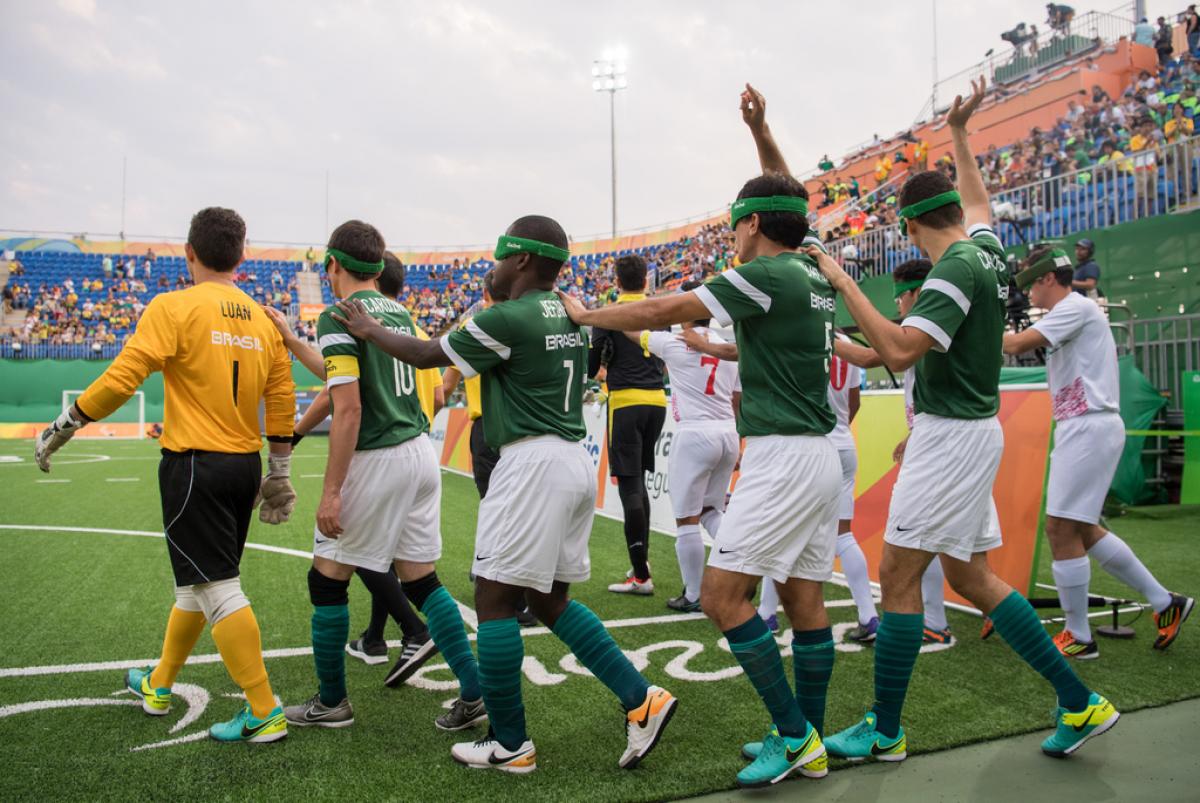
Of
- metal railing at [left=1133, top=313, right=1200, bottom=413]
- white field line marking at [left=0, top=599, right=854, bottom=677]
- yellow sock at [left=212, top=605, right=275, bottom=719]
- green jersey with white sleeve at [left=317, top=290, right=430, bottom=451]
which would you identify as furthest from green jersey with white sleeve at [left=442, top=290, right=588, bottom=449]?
metal railing at [left=1133, top=313, right=1200, bottom=413]

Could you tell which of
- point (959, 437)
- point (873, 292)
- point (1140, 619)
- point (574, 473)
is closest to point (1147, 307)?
point (873, 292)

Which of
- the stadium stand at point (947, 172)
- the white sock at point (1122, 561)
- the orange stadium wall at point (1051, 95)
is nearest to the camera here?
the white sock at point (1122, 561)

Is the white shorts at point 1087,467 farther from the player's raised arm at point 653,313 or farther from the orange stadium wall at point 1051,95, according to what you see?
the orange stadium wall at point 1051,95

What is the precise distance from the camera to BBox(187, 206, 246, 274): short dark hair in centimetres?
355

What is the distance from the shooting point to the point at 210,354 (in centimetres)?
339

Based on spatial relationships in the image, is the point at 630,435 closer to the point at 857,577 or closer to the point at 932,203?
the point at 857,577

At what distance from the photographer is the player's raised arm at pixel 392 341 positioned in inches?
123

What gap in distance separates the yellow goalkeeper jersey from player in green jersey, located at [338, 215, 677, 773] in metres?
0.54

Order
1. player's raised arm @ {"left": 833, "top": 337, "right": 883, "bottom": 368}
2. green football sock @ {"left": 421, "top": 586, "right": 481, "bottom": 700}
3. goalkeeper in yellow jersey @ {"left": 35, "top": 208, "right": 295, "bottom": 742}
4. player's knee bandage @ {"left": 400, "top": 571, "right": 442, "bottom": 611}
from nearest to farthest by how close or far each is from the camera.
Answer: goalkeeper in yellow jersey @ {"left": 35, "top": 208, "right": 295, "bottom": 742}
green football sock @ {"left": 421, "top": 586, "right": 481, "bottom": 700}
player's knee bandage @ {"left": 400, "top": 571, "right": 442, "bottom": 611}
player's raised arm @ {"left": 833, "top": 337, "right": 883, "bottom": 368}

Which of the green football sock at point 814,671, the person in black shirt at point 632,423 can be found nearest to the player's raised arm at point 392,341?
the green football sock at point 814,671

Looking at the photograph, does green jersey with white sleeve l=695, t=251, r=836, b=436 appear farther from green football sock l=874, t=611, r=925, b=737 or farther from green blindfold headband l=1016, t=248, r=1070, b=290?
green blindfold headband l=1016, t=248, r=1070, b=290

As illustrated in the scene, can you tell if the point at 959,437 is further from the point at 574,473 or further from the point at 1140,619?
the point at 1140,619

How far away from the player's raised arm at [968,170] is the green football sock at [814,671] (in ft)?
6.50

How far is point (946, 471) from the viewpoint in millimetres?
3289
